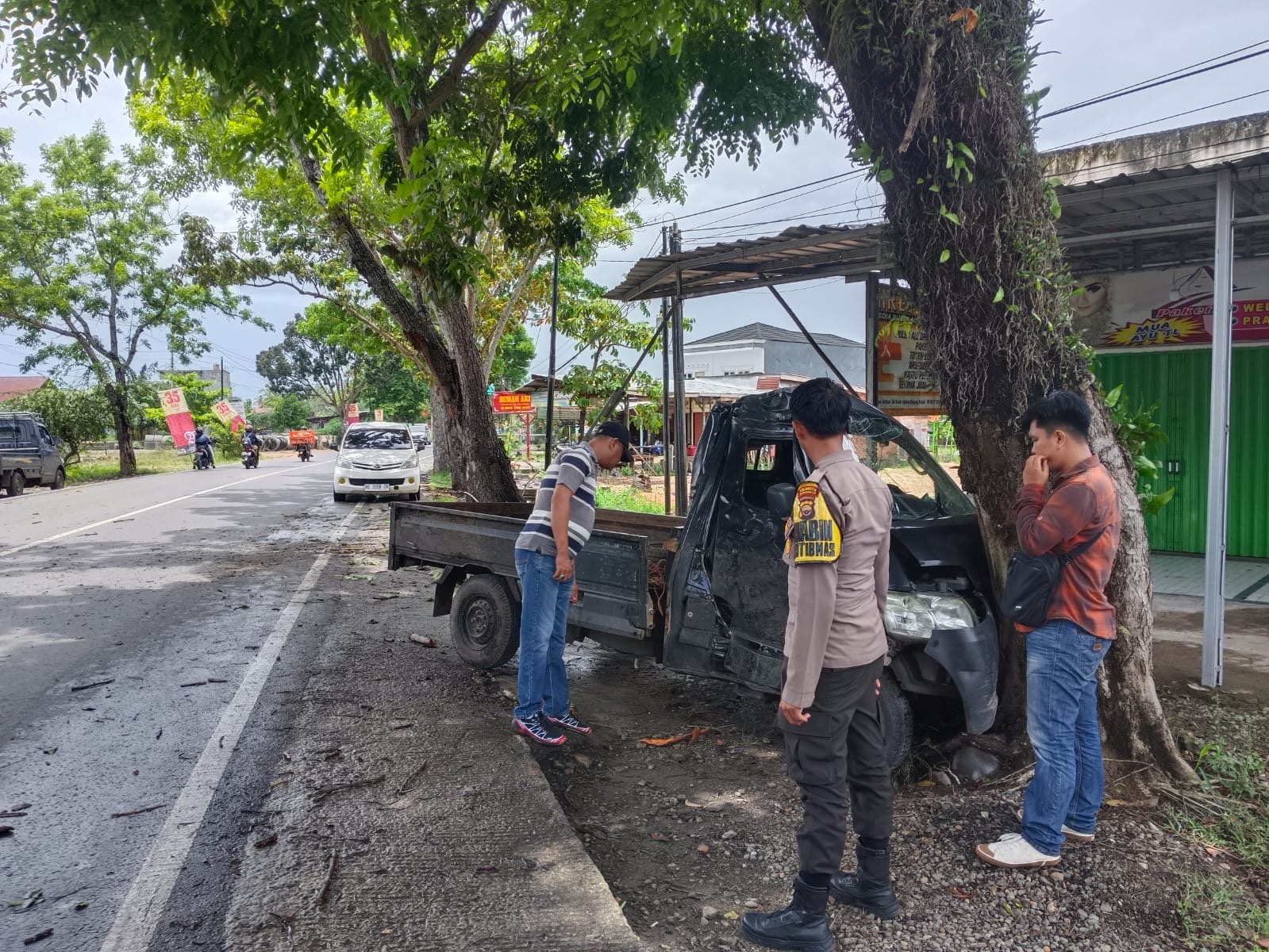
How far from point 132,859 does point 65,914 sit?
38 cm

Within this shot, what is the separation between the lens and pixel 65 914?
3.13 meters

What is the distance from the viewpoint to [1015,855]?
3.29 m

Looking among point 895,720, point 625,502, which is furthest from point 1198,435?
point 625,502

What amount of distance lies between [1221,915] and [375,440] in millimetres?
18192

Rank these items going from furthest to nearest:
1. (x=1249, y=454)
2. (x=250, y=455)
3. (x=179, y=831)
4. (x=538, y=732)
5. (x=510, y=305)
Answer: (x=250, y=455), (x=510, y=305), (x=1249, y=454), (x=538, y=732), (x=179, y=831)

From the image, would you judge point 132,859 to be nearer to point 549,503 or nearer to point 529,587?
point 529,587

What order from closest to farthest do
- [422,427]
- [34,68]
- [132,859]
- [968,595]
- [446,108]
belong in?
1. [132,859]
2. [968,595]
3. [34,68]
4. [446,108]
5. [422,427]

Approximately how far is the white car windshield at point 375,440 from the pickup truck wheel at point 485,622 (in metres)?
13.6

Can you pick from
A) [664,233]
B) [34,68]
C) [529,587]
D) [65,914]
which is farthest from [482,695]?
[664,233]

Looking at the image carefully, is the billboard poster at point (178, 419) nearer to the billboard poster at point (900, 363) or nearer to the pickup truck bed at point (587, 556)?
the pickup truck bed at point (587, 556)

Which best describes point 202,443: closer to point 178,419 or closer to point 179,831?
point 178,419

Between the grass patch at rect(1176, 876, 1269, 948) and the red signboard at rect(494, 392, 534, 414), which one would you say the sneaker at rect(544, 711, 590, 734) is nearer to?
the grass patch at rect(1176, 876, 1269, 948)

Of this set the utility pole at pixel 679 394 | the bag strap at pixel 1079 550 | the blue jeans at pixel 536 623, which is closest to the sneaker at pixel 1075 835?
the bag strap at pixel 1079 550

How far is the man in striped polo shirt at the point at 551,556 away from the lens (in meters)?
4.67
